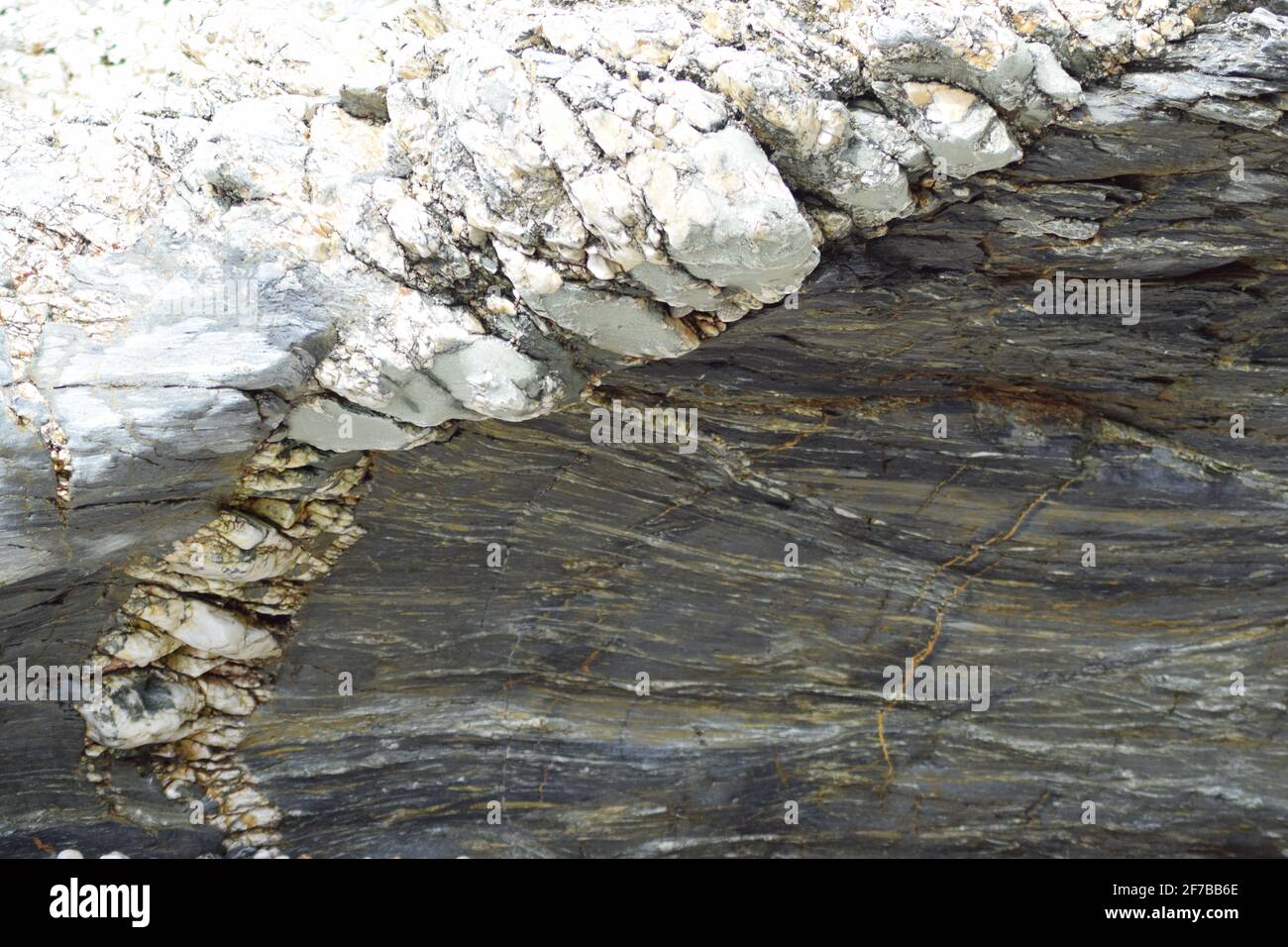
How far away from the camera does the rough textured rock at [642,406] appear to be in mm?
3602

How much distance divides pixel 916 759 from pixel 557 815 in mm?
2156

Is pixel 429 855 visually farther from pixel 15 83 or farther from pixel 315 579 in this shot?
pixel 15 83

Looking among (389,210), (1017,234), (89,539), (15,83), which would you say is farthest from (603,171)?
(15,83)

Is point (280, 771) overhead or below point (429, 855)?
overhead

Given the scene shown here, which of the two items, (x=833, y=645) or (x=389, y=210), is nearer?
(x=389, y=210)

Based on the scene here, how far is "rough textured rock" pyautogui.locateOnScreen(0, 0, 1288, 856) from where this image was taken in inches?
142

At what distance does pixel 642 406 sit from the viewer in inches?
190

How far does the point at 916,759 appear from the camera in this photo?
5.74 metres

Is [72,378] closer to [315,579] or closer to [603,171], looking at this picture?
[315,579]

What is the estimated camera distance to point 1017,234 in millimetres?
4121

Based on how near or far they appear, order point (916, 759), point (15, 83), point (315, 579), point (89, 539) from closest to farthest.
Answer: point (89, 539), point (15, 83), point (315, 579), point (916, 759)

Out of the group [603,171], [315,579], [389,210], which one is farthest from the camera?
[315,579]

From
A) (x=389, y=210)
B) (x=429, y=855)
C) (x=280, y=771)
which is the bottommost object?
(x=429, y=855)

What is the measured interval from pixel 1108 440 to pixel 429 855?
4522 millimetres
